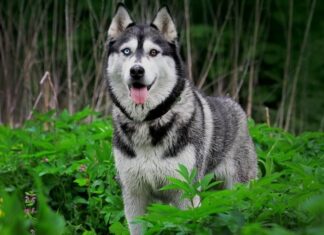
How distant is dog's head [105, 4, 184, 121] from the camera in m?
4.31

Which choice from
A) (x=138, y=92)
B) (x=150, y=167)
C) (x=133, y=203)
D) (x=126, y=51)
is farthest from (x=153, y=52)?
(x=133, y=203)

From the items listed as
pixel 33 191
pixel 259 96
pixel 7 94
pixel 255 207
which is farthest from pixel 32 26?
pixel 255 207

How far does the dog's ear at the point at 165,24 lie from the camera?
457cm

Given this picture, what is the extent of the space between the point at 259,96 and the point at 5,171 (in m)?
6.20

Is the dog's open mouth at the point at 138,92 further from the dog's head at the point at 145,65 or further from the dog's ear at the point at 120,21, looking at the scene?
the dog's ear at the point at 120,21

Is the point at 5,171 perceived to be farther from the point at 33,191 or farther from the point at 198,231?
the point at 198,231

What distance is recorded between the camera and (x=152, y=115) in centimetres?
447

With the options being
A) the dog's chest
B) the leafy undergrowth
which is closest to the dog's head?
the dog's chest

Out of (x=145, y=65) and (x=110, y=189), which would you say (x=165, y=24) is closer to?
(x=145, y=65)

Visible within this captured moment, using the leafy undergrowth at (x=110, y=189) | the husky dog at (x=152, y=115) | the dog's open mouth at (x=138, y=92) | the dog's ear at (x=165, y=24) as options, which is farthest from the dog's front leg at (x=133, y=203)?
the dog's ear at (x=165, y=24)

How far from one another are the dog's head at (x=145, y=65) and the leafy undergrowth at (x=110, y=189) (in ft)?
2.45

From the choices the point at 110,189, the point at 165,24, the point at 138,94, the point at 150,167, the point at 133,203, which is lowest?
the point at 110,189

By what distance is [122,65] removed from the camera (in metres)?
4.36

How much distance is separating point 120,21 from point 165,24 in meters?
0.34
